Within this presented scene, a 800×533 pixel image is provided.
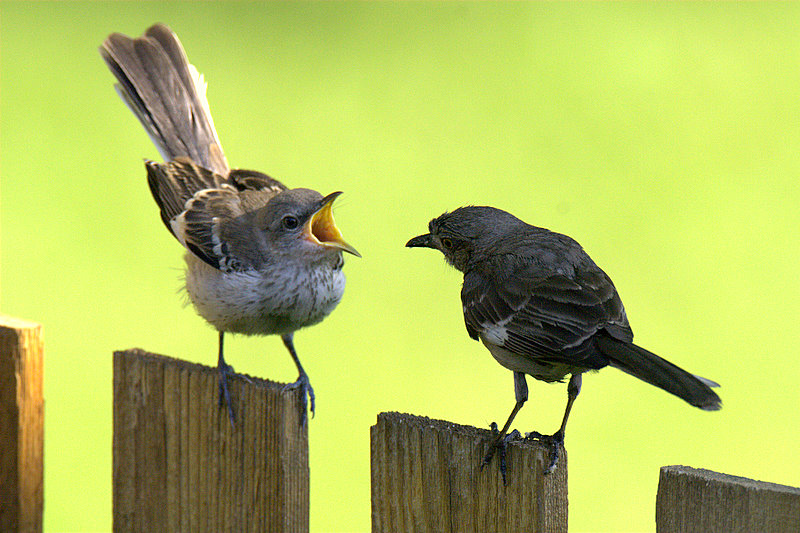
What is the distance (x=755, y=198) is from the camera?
611 centimetres

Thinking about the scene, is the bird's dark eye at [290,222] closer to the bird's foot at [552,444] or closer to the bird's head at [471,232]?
the bird's head at [471,232]

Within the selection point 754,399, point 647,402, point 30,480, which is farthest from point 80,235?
point 754,399

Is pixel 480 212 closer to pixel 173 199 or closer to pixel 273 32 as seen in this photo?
pixel 173 199

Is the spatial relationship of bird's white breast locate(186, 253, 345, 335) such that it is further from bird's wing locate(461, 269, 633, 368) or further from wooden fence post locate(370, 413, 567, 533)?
wooden fence post locate(370, 413, 567, 533)

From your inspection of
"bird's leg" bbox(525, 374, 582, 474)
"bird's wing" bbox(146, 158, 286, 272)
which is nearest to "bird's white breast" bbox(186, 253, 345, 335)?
"bird's wing" bbox(146, 158, 286, 272)

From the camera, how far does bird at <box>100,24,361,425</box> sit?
3.86 m

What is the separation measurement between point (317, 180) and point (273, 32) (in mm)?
1587

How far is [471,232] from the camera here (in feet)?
12.3

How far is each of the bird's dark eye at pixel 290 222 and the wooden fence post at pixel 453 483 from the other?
150 centimetres

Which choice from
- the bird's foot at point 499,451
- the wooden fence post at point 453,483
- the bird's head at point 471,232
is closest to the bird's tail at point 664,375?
the wooden fence post at point 453,483

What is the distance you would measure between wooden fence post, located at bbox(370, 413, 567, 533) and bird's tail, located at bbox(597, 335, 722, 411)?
0.36 m

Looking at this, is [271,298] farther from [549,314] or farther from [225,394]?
[549,314]

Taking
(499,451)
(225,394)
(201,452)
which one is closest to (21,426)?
(201,452)

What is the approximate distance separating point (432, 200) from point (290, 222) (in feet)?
7.49
